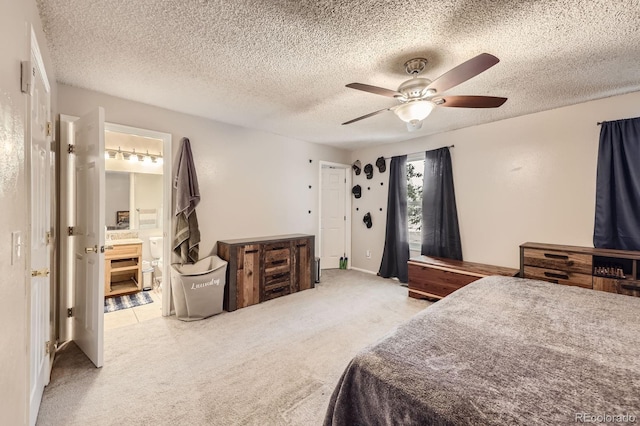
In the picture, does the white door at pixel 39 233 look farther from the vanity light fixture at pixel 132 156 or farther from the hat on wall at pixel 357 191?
the hat on wall at pixel 357 191

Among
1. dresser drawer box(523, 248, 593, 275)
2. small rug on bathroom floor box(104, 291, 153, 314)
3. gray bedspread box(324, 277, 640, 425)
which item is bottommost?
small rug on bathroom floor box(104, 291, 153, 314)

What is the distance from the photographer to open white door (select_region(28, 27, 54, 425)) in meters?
1.53

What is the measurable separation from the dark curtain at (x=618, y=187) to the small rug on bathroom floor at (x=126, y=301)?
554 cm

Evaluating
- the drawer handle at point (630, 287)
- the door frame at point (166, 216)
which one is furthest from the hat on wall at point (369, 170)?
the drawer handle at point (630, 287)

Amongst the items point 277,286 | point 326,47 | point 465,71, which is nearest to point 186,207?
point 277,286

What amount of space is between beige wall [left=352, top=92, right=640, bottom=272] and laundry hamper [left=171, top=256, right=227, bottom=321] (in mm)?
3428

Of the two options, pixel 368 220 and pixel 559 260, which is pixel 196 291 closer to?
pixel 368 220

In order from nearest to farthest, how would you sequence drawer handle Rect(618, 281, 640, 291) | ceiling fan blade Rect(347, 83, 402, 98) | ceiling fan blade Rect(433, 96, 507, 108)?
ceiling fan blade Rect(347, 83, 402, 98) → ceiling fan blade Rect(433, 96, 507, 108) → drawer handle Rect(618, 281, 640, 291)

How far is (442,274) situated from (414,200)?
1573 millimetres

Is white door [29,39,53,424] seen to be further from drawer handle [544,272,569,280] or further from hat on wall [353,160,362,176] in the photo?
hat on wall [353,160,362,176]

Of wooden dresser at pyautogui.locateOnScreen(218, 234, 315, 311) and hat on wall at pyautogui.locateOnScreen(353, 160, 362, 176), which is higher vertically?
hat on wall at pyautogui.locateOnScreen(353, 160, 362, 176)

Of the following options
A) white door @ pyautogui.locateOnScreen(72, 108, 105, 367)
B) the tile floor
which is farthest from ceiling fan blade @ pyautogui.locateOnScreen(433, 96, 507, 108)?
the tile floor

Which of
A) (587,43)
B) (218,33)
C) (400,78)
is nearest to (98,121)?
(218,33)

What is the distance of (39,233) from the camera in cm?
175
